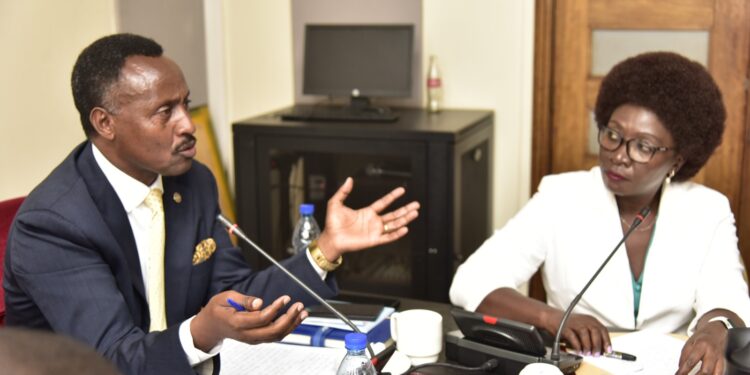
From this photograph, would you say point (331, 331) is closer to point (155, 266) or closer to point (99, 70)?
point (155, 266)

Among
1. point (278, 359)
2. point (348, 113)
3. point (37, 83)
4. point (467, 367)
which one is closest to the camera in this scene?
point (467, 367)

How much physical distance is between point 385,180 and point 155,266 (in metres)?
1.44

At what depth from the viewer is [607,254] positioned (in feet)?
7.29

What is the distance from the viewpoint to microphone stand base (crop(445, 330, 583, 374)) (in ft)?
5.30

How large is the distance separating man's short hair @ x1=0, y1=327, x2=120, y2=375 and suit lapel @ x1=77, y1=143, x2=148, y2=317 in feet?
3.61

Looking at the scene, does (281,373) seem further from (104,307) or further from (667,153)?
(667,153)

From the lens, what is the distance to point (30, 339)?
0.67m

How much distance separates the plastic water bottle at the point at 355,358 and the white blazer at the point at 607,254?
67cm

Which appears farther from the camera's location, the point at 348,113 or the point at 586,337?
the point at 348,113

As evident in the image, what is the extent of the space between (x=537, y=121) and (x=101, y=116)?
1.95 meters

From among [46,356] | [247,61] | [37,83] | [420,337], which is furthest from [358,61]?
[46,356]

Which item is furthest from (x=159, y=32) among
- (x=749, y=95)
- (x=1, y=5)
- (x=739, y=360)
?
(x=739, y=360)

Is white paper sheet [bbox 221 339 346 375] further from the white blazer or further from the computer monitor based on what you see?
the computer monitor

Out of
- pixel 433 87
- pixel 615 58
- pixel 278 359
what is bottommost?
pixel 278 359
